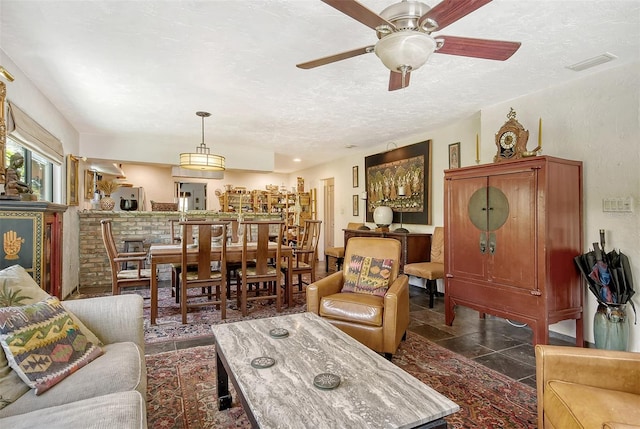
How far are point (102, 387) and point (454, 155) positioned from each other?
446 centimetres

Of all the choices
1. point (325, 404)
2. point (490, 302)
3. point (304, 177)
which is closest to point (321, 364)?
point (325, 404)

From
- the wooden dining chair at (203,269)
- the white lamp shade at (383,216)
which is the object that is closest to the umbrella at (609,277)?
the white lamp shade at (383,216)

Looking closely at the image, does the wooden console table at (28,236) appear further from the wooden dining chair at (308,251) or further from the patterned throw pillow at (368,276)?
the wooden dining chair at (308,251)

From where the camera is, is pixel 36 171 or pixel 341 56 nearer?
pixel 341 56

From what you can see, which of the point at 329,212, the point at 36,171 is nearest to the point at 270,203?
the point at 329,212

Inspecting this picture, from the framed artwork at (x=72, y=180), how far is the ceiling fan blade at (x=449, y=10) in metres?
4.74

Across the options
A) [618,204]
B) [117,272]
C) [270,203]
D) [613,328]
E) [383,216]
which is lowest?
[613,328]

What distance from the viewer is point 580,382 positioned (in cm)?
150

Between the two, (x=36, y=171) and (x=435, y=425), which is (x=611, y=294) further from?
(x=36, y=171)

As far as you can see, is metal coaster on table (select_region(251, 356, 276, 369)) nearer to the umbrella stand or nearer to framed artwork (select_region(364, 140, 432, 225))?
the umbrella stand

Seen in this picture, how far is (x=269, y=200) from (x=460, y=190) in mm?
6894

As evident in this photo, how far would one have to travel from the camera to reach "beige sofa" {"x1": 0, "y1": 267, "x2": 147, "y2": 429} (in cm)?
117

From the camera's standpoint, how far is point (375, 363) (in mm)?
1576

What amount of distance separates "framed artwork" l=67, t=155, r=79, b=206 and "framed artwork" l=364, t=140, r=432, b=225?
460cm
